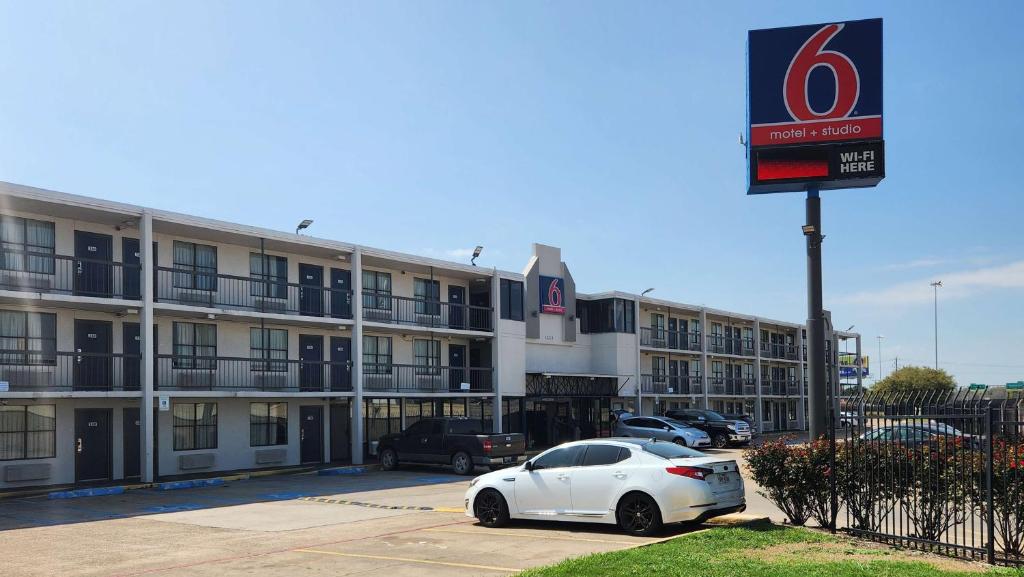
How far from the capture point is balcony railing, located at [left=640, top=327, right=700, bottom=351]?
47062mm

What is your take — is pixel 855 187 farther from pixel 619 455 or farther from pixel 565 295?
pixel 565 295

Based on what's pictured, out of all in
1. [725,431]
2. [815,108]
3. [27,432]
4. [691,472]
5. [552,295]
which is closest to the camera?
[691,472]

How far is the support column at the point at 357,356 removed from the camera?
100 ft

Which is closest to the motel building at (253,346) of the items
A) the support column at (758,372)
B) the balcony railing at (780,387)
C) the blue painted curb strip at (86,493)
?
the blue painted curb strip at (86,493)

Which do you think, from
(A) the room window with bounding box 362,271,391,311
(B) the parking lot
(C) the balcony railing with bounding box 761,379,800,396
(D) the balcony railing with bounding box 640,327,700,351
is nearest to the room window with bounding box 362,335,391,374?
(A) the room window with bounding box 362,271,391,311

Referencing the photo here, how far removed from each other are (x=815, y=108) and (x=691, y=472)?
7.51 meters

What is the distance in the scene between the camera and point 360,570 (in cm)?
1156

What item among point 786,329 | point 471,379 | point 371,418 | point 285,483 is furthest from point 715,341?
point 285,483

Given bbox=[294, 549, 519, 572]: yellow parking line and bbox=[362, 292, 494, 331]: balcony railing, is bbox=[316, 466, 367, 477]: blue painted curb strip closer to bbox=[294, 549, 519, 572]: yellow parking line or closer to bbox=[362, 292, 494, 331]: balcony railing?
bbox=[362, 292, 494, 331]: balcony railing

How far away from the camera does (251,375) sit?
95.7 ft

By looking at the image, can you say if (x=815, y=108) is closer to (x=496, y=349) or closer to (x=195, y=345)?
(x=195, y=345)

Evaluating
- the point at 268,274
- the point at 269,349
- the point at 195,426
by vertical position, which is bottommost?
the point at 195,426

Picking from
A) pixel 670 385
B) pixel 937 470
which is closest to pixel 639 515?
pixel 937 470

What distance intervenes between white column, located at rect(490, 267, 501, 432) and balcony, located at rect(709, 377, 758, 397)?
1898 centimetres
